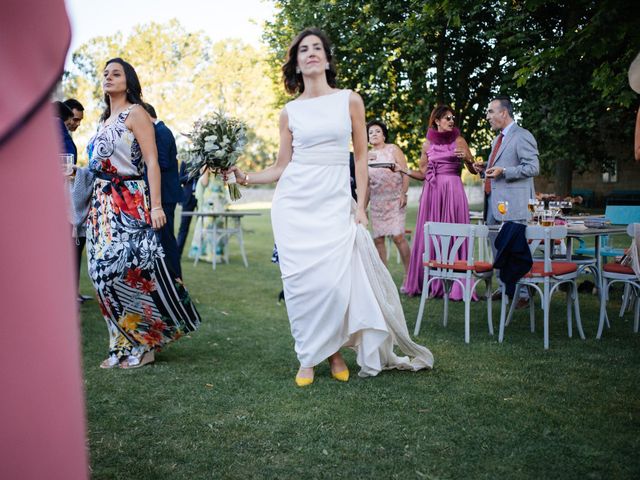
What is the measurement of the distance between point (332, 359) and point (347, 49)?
47.4ft

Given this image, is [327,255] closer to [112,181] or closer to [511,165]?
[112,181]

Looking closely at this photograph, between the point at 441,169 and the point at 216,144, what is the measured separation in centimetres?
517

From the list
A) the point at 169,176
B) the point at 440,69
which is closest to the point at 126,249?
the point at 169,176

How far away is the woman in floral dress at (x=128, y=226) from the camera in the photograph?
5094mm

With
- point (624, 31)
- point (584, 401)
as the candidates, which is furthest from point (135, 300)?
point (624, 31)

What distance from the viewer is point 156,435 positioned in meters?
3.79

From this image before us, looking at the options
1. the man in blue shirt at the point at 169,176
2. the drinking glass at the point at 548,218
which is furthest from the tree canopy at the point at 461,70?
the man in blue shirt at the point at 169,176

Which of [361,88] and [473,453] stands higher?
[361,88]

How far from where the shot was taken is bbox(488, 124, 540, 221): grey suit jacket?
26.3 feet

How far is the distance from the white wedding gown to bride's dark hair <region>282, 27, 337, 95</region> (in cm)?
27

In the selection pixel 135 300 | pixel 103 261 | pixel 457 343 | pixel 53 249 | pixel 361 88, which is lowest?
pixel 457 343

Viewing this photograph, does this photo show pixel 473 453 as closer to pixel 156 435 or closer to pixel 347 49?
pixel 156 435

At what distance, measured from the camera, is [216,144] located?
16.5 feet

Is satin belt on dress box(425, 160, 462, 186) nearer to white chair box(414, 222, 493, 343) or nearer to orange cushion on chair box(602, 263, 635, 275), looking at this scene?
white chair box(414, 222, 493, 343)
